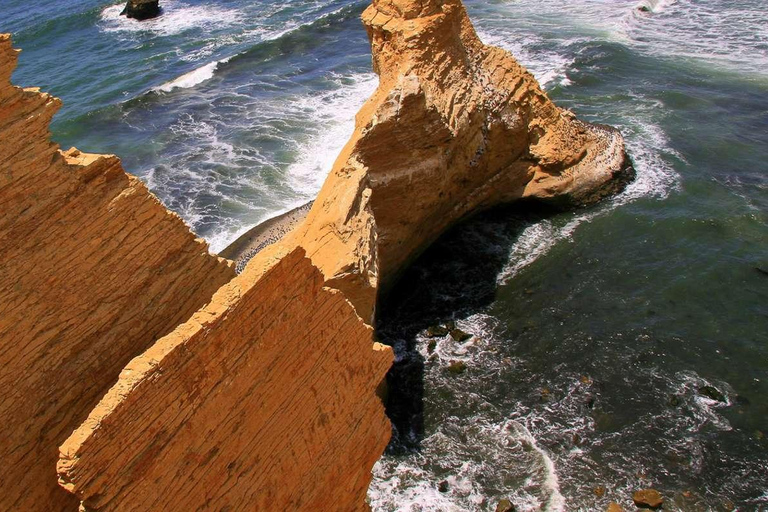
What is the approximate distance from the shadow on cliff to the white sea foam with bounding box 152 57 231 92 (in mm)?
19538

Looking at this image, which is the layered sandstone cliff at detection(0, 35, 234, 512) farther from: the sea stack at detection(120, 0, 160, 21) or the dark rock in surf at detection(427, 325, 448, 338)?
the sea stack at detection(120, 0, 160, 21)

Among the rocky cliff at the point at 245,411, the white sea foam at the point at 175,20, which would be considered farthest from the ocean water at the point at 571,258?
the white sea foam at the point at 175,20

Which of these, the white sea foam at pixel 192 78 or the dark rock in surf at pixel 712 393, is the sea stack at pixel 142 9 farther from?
the dark rock in surf at pixel 712 393

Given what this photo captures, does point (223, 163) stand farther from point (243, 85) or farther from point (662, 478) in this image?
point (662, 478)

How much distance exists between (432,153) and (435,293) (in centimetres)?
334

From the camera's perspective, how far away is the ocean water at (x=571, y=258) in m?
11.8

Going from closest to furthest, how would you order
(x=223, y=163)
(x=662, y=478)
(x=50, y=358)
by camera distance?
(x=50, y=358) < (x=662, y=478) < (x=223, y=163)

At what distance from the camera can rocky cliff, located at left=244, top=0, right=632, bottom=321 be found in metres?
12.0

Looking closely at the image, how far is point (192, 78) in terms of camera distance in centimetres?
3234

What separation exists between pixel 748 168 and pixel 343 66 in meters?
18.1

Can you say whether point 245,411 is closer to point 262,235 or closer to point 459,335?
point 459,335

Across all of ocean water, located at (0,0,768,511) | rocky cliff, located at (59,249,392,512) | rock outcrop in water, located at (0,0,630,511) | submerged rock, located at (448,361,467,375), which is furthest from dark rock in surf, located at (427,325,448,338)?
rocky cliff, located at (59,249,392,512)

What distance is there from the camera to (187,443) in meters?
6.47

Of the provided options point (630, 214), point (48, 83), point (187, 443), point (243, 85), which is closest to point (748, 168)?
point (630, 214)
